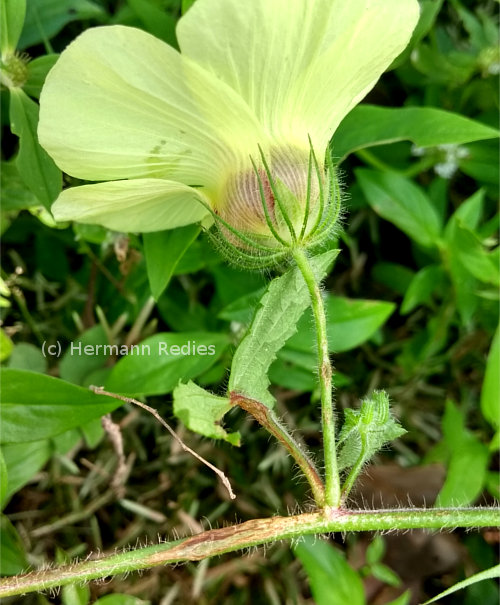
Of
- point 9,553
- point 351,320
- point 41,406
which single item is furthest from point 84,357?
point 351,320

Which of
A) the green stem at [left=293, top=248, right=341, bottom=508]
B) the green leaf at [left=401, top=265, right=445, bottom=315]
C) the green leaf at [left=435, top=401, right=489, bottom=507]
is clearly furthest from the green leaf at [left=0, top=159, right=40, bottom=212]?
the green leaf at [left=435, top=401, right=489, bottom=507]

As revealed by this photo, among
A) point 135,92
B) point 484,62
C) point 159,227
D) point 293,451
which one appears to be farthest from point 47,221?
point 484,62

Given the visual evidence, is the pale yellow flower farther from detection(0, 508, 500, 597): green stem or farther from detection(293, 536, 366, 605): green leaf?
detection(293, 536, 366, 605): green leaf

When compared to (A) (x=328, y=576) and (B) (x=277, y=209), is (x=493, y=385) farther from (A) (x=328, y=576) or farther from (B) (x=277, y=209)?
(B) (x=277, y=209)

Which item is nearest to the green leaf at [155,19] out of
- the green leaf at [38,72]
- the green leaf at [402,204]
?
the green leaf at [38,72]

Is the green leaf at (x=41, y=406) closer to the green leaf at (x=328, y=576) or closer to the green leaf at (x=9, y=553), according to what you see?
the green leaf at (x=9, y=553)
